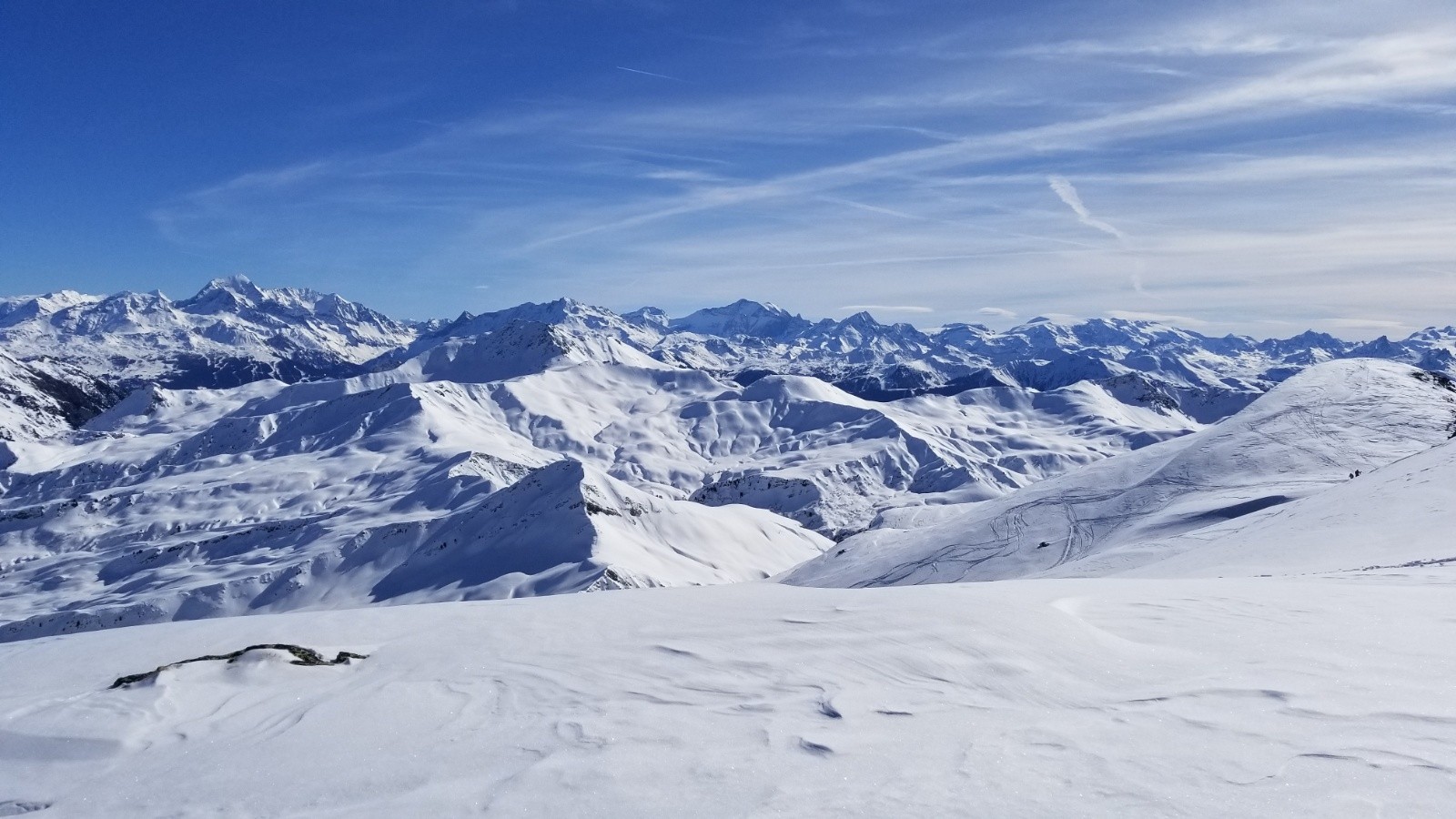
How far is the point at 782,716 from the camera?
26.3ft

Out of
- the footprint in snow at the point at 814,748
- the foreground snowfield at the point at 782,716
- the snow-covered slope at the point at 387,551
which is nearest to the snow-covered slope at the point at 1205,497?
the foreground snowfield at the point at 782,716

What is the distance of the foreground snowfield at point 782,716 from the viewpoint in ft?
20.3

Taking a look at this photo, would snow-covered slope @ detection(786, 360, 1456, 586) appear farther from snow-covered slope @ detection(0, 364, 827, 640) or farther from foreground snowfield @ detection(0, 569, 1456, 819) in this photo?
snow-covered slope @ detection(0, 364, 827, 640)

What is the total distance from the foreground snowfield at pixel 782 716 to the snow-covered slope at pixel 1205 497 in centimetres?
1938

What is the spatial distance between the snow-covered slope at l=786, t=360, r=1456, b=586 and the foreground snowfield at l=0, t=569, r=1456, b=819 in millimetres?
19384

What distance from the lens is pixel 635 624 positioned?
12117 mm

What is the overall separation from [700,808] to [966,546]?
46.7m

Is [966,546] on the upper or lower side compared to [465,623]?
lower

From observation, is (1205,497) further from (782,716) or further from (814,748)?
(814,748)

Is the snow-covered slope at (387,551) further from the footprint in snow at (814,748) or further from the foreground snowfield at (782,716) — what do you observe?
the footprint in snow at (814,748)

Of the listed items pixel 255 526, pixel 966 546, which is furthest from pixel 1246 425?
pixel 255 526

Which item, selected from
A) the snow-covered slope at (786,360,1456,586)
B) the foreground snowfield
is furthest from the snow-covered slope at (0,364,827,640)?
the foreground snowfield

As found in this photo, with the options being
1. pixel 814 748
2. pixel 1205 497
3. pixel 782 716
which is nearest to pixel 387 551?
pixel 1205 497

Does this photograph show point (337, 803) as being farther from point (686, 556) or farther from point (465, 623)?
point (686, 556)
